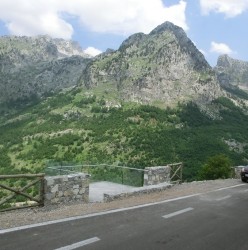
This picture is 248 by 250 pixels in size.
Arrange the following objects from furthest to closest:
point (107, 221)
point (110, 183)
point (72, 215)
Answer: point (110, 183)
point (72, 215)
point (107, 221)

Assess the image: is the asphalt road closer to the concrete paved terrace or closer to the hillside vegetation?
the concrete paved terrace

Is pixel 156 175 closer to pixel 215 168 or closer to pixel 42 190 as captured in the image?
pixel 42 190

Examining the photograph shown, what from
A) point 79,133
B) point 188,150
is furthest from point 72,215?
point 79,133

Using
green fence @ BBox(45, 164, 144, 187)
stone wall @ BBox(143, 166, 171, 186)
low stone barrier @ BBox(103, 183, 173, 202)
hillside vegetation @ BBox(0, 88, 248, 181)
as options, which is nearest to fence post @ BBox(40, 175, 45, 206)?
low stone barrier @ BBox(103, 183, 173, 202)

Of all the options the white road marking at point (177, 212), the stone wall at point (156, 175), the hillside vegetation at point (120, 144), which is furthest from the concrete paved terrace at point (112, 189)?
the hillside vegetation at point (120, 144)

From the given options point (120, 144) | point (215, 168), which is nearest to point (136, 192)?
point (215, 168)

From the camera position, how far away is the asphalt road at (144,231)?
8604 millimetres

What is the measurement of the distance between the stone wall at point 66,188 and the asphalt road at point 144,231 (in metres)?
3.95

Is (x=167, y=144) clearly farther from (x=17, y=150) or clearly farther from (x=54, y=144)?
(x=17, y=150)

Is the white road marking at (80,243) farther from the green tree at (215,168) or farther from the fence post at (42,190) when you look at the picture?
the green tree at (215,168)

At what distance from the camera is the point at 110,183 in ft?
84.8

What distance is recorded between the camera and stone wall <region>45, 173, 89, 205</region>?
15.4 metres

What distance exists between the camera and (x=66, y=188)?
16609 mm

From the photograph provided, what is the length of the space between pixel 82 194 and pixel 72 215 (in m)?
5.81
